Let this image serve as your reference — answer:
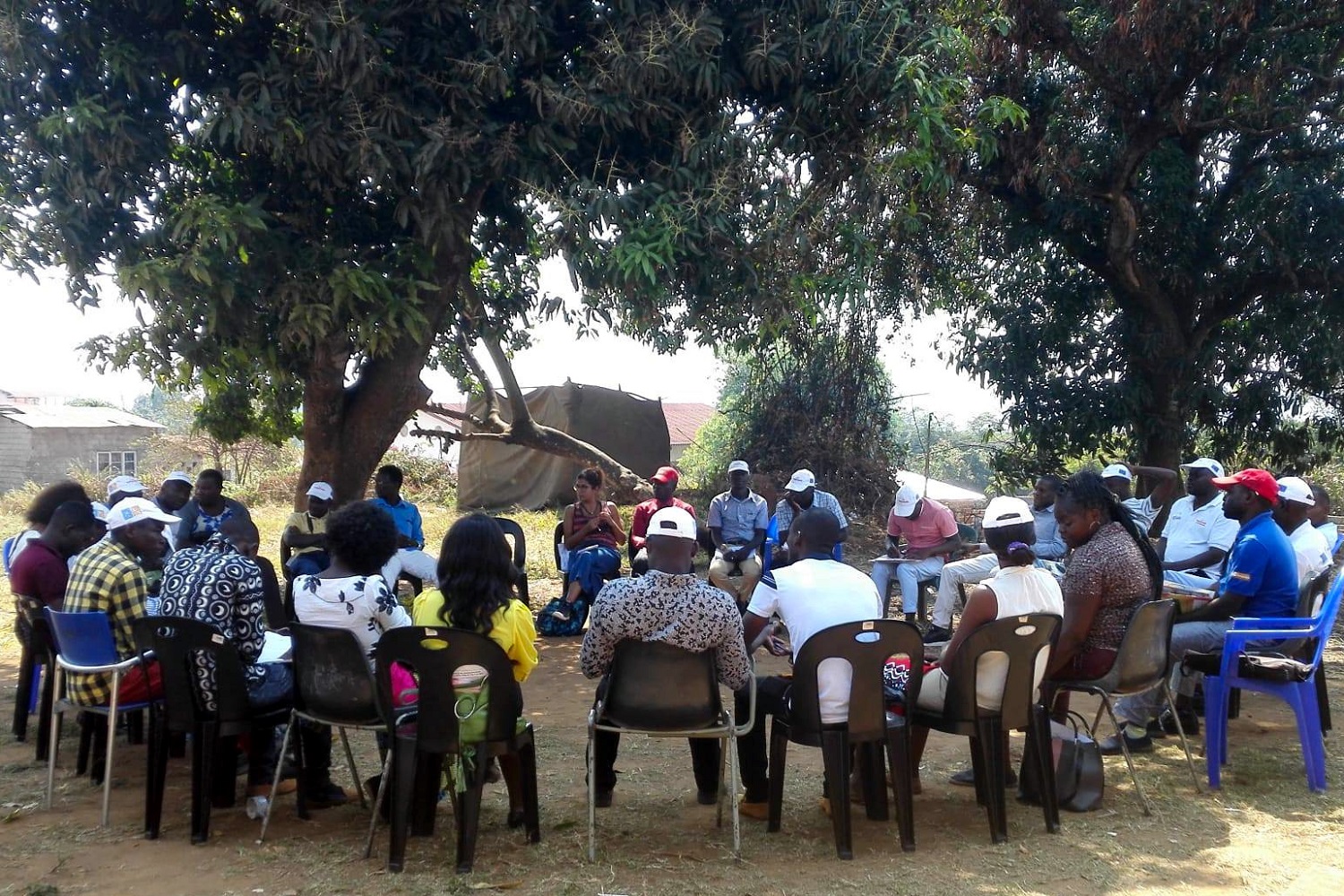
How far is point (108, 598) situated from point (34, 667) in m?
1.64

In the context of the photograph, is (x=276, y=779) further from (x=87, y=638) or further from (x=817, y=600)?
(x=817, y=600)

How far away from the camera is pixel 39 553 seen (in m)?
5.66

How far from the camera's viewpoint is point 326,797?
501 cm

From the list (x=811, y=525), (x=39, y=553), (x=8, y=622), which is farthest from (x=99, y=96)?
(x=811, y=525)

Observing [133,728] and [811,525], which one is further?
[133,728]

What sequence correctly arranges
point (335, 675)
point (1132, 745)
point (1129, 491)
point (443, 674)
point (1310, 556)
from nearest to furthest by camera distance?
point (443, 674), point (335, 675), point (1132, 745), point (1310, 556), point (1129, 491)

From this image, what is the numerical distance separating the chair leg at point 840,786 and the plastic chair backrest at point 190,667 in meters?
2.40

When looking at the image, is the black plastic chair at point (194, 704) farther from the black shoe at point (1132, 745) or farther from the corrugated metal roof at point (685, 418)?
the corrugated metal roof at point (685, 418)

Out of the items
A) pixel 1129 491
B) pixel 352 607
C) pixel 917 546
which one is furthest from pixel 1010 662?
pixel 1129 491

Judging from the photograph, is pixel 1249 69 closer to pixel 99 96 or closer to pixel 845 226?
pixel 845 226

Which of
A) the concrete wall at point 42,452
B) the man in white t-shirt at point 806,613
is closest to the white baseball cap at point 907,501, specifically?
the man in white t-shirt at point 806,613

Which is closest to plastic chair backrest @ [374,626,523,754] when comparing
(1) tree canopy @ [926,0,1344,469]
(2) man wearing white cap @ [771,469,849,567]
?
(2) man wearing white cap @ [771,469,849,567]

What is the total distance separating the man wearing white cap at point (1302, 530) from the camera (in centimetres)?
615

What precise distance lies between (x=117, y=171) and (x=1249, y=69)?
34.3ft
